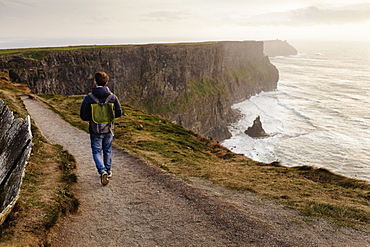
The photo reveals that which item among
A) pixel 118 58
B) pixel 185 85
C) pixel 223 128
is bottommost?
pixel 223 128

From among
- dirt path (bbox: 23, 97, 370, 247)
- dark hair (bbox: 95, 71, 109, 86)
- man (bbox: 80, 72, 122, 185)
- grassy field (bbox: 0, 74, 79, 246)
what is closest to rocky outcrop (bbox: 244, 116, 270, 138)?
dirt path (bbox: 23, 97, 370, 247)

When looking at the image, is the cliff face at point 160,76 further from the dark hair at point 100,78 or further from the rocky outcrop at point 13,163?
the dark hair at point 100,78

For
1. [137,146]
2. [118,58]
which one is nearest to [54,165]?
[137,146]

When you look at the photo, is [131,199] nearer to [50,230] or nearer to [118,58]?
[50,230]

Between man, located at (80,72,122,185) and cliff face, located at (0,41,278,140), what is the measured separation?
156 feet

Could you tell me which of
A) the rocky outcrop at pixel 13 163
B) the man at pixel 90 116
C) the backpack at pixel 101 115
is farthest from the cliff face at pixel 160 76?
the backpack at pixel 101 115

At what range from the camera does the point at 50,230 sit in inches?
268

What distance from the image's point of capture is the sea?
58938 mm

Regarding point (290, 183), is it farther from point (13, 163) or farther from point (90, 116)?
point (13, 163)

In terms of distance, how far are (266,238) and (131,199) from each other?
4886 mm

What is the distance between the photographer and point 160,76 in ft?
261

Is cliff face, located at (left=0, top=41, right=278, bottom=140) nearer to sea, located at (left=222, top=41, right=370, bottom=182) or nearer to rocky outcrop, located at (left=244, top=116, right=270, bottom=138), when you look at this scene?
rocky outcrop, located at (left=244, top=116, right=270, bottom=138)

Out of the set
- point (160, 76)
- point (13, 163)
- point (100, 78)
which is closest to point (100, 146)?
point (100, 78)

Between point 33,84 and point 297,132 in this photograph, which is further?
point 297,132
